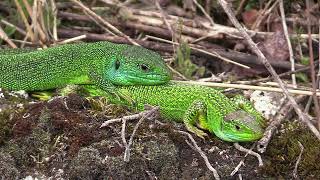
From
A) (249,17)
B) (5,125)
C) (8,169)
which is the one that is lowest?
(8,169)

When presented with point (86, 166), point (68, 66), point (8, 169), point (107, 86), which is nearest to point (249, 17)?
point (107, 86)

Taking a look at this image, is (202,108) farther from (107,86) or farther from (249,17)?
(249,17)

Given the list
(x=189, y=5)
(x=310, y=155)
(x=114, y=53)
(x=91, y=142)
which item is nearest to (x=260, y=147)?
(x=310, y=155)

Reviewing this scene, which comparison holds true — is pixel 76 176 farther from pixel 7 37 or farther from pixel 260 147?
pixel 7 37

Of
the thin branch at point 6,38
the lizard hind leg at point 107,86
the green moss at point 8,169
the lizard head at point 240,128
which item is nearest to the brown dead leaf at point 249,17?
the lizard hind leg at point 107,86

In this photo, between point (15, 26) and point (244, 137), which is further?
point (15, 26)

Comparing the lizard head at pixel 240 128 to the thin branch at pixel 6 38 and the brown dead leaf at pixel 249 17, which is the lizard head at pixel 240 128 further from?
the thin branch at pixel 6 38
